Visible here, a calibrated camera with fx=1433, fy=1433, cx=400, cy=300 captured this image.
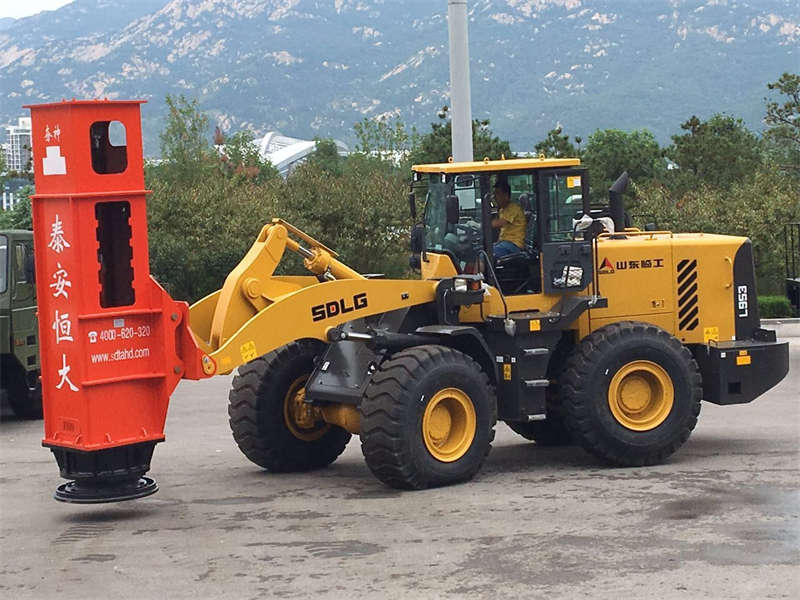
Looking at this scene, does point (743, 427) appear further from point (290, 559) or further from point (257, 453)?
point (290, 559)

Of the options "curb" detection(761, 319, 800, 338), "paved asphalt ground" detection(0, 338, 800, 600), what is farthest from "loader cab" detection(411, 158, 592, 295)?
"curb" detection(761, 319, 800, 338)

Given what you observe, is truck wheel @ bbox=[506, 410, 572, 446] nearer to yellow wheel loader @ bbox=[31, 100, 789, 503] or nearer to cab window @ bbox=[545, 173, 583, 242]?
yellow wheel loader @ bbox=[31, 100, 789, 503]

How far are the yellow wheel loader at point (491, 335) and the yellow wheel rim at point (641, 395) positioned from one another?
0.04 ft

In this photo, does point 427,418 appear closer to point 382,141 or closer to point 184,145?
point 184,145

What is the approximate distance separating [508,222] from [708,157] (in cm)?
3023

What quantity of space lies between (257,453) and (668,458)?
389 centimetres

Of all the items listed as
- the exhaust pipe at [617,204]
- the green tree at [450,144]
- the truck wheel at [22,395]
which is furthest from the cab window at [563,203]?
A: the green tree at [450,144]

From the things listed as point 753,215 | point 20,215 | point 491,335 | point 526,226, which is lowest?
point 491,335

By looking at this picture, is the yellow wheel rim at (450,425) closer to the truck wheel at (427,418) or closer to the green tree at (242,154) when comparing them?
the truck wheel at (427,418)

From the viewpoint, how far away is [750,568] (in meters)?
9.40

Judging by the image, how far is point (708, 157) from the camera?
42500 mm

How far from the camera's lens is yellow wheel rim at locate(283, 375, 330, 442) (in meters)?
13.5

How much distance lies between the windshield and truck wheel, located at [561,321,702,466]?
54.2 inches

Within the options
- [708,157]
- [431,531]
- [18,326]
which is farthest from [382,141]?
[431,531]
